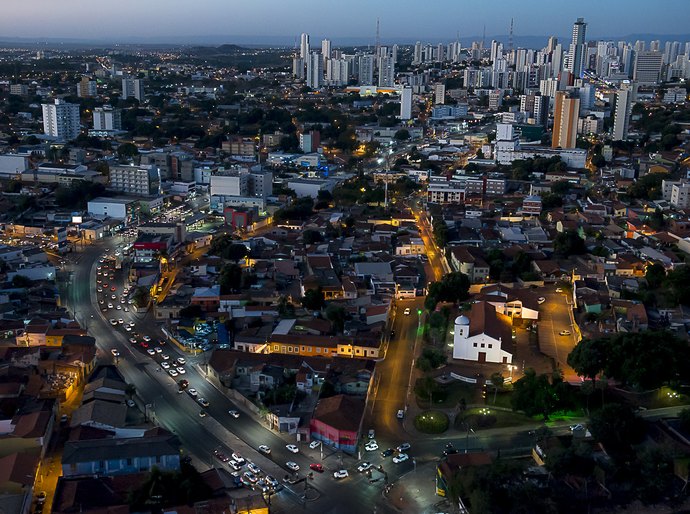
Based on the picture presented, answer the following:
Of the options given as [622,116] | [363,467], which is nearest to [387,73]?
[622,116]

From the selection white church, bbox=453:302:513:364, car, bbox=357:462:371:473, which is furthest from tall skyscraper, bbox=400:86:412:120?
car, bbox=357:462:371:473

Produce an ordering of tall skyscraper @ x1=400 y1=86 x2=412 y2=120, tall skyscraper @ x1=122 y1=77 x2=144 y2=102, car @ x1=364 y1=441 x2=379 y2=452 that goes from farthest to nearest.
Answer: tall skyscraper @ x1=122 y1=77 x2=144 y2=102, tall skyscraper @ x1=400 y1=86 x2=412 y2=120, car @ x1=364 y1=441 x2=379 y2=452

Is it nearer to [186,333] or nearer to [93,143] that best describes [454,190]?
[186,333]

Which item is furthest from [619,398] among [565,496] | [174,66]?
[174,66]

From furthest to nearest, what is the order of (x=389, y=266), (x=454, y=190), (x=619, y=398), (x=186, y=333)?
(x=454, y=190)
(x=389, y=266)
(x=186, y=333)
(x=619, y=398)

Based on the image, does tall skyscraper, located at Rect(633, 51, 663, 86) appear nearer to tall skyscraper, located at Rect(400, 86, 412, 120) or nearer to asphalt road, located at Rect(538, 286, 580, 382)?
tall skyscraper, located at Rect(400, 86, 412, 120)

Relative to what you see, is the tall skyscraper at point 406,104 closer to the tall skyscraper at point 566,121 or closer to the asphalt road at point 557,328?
the tall skyscraper at point 566,121

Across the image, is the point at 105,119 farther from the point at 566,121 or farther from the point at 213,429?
the point at 213,429
